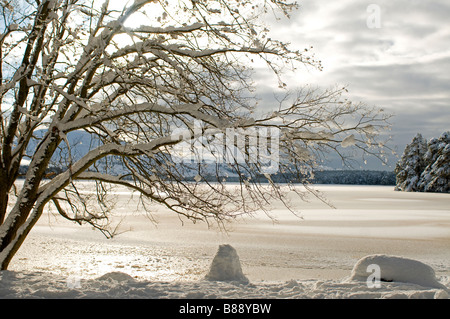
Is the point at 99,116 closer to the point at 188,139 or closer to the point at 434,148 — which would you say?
the point at 188,139

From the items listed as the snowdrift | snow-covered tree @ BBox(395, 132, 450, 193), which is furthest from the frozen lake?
snow-covered tree @ BBox(395, 132, 450, 193)

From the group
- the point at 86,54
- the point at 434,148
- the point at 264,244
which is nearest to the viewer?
the point at 86,54

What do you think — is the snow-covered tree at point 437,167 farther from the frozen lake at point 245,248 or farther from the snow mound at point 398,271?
the snow mound at point 398,271

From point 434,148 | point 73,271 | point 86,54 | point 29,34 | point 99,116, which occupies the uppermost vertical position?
point 434,148

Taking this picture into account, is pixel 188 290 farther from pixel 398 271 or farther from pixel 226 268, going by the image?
pixel 398 271

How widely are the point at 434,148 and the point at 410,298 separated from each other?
175ft

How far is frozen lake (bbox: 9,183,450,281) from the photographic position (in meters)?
10.7

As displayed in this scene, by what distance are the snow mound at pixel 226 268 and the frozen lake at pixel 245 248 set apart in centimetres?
95

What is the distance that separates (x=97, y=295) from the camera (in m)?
5.59

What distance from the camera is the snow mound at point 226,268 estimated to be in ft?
24.9

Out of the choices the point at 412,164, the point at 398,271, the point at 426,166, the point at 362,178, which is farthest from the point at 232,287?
the point at 362,178

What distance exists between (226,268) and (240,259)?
461 cm

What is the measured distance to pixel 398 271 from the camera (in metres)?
7.07

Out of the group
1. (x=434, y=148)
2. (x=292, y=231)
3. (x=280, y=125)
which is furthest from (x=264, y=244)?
(x=434, y=148)
